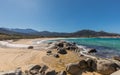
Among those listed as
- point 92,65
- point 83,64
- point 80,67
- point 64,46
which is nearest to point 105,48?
point 64,46

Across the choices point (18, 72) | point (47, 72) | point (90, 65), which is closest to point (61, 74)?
point (47, 72)

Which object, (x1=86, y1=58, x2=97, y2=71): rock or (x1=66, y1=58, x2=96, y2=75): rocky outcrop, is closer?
(x1=66, y1=58, x2=96, y2=75): rocky outcrop

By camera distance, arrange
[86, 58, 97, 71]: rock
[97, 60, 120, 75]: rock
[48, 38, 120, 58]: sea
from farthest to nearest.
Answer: [48, 38, 120, 58]: sea, [86, 58, 97, 71]: rock, [97, 60, 120, 75]: rock

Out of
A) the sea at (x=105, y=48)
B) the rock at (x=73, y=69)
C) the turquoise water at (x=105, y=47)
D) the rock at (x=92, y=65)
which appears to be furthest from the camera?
the turquoise water at (x=105, y=47)

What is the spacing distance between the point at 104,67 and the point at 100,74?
562mm

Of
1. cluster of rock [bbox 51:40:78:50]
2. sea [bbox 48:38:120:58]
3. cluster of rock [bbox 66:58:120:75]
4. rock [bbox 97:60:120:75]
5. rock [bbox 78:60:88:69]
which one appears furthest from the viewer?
cluster of rock [bbox 51:40:78:50]

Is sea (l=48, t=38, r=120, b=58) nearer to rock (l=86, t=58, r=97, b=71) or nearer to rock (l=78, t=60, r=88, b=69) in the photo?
rock (l=86, t=58, r=97, b=71)

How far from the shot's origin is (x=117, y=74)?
4.93m

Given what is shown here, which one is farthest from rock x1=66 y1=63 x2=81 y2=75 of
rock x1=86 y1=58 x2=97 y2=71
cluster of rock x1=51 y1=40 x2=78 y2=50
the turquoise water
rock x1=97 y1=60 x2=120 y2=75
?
cluster of rock x1=51 y1=40 x2=78 y2=50

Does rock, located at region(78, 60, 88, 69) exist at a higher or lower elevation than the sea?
higher

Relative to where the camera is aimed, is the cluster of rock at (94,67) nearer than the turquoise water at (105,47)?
Yes

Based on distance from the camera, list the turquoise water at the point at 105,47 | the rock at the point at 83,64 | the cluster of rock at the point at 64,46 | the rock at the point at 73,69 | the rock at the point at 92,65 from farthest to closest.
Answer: the cluster of rock at the point at 64,46, the turquoise water at the point at 105,47, the rock at the point at 92,65, the rock at the point at 83,64, the rock at the point at 73,69

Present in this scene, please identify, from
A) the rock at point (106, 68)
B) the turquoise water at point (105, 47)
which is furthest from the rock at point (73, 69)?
the turquoise water at point (105, 47)

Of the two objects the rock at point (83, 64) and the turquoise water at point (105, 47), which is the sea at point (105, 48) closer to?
the turquoise water at point (105, 47)
